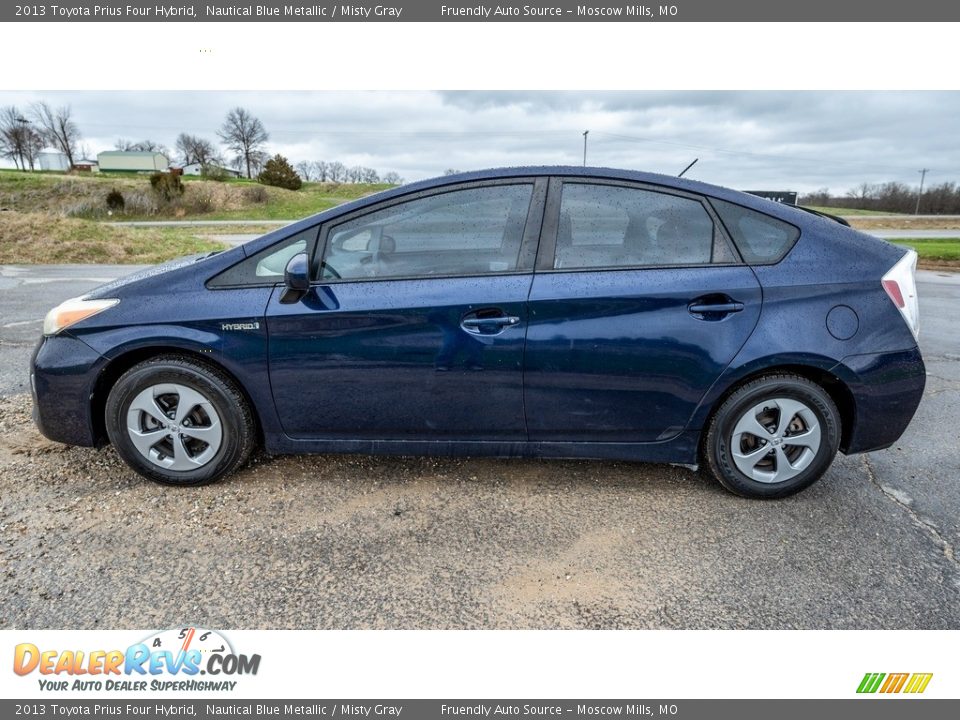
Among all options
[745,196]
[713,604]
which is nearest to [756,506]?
[713,604]

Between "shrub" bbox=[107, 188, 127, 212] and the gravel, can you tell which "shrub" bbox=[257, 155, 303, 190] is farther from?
the gravel

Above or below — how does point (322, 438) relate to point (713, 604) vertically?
above

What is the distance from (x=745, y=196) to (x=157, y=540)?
10.5ft

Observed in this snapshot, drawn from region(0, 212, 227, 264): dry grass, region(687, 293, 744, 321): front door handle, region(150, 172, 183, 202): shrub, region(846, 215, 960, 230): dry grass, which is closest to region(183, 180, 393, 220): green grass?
region(150, 172, 183, 202): shrub

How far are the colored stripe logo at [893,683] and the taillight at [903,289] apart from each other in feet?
5.25

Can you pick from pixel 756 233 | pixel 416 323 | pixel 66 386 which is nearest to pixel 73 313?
pixel 66 386

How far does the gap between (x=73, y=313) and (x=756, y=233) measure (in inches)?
133

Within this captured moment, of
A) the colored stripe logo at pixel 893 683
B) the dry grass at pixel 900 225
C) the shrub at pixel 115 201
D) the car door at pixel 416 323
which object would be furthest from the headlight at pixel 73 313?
the shrub at pixel 115 201

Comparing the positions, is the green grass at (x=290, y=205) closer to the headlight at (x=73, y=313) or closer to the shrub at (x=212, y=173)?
the shrub at (x=212, y=173)

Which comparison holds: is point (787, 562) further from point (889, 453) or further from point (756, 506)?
point (889, 453)

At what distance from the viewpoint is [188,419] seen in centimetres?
292

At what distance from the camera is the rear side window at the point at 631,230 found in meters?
2.81

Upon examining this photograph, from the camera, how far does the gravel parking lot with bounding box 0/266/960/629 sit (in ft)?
7.08

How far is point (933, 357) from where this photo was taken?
5.72 meters
